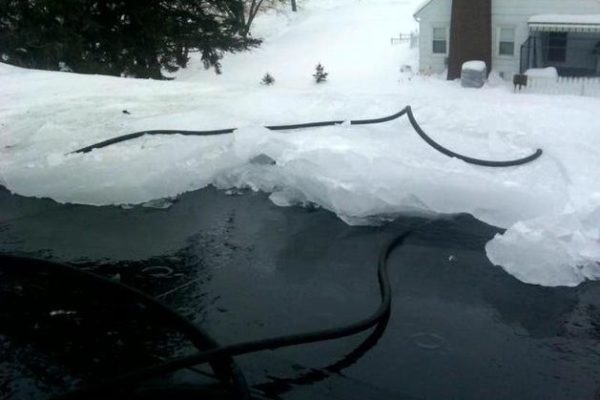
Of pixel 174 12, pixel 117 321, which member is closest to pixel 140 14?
pixel 174 12

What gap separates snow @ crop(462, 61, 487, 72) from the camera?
Result: 18.4m

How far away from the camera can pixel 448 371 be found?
159 cm

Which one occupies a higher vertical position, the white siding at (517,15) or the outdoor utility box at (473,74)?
the white siding at (517,15)

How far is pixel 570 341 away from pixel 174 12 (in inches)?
590

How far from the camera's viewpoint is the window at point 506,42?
65.0 ft

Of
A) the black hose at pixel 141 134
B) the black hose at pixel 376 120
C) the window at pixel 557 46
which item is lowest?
the black hose at pixel 141 134

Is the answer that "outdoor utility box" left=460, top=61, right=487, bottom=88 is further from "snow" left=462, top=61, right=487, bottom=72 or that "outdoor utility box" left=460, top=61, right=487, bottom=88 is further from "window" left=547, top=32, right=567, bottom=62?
"window" left=547, top=32, right=567, bottom=62

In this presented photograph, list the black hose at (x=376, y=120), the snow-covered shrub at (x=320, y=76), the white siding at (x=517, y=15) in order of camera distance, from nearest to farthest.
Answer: the black hose at (x=376, y=120), the white siding at (x=517, y=15), the snow-covered shrub at (x=320, y=76)

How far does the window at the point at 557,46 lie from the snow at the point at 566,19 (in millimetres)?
885

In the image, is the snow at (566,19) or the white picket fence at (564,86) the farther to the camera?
the snow at (566,19)

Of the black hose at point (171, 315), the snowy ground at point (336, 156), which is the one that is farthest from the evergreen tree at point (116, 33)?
the black hose at point (171, 315)

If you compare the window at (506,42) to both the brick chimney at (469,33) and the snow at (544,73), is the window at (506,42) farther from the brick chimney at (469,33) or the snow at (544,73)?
the snow at (544,73)

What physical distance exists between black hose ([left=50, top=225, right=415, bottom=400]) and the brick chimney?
18.9m

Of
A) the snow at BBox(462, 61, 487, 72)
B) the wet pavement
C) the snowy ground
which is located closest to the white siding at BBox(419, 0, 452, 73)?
the snow at BBox(462, 61, 487, 72)
